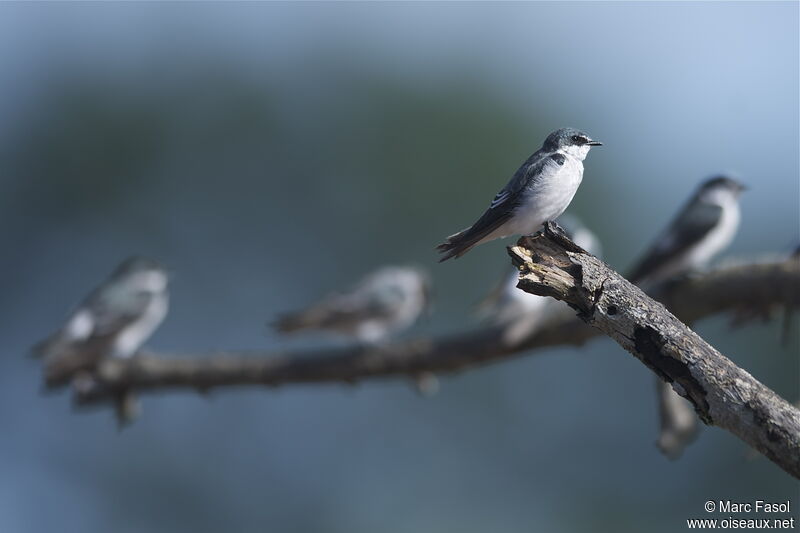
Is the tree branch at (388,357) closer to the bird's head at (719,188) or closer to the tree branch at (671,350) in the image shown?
the bird's head at (719,188)

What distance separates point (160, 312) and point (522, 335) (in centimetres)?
620

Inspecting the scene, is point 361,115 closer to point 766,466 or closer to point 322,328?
point 766,466

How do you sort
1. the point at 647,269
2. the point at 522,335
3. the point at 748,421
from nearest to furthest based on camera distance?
1. the point at 748,421
2. the point at 522,335
3. the point at 647,269

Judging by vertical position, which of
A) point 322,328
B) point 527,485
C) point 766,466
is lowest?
point 527,485

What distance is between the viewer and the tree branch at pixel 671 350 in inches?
174

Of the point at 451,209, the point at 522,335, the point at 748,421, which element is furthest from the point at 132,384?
the point at 451,209

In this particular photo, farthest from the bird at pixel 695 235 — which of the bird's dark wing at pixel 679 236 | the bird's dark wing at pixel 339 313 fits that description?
the bird's dark wing at pixel 339 313

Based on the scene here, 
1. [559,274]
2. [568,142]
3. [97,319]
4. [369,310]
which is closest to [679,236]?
[369,310]

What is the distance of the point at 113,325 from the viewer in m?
12.4

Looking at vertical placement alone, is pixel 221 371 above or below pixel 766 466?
above

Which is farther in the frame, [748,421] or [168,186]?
[168,186]

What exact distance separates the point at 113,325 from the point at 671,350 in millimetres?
9196

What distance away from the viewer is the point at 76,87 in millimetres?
31484

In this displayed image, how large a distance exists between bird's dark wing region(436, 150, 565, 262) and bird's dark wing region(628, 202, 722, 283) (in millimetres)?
5458
